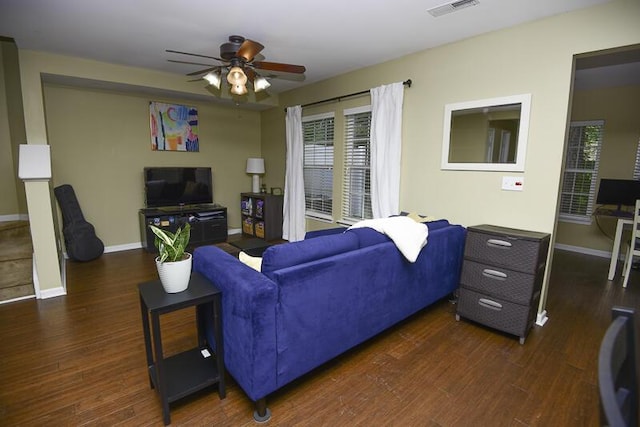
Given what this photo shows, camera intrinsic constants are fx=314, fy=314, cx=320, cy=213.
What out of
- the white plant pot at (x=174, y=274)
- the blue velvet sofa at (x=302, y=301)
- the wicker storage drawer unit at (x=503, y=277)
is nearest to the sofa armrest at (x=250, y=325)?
the blue velvet sofa at (x=302, y=301)

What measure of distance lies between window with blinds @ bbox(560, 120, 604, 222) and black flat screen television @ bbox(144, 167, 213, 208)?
18.4ft

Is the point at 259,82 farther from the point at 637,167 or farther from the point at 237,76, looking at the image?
the point at 637,167

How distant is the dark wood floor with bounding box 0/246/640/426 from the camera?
170 cm

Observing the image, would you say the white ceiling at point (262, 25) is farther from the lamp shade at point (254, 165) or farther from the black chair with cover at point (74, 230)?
the lamp shade at point (254, 165)

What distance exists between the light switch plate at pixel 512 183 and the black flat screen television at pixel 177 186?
4.27 meters

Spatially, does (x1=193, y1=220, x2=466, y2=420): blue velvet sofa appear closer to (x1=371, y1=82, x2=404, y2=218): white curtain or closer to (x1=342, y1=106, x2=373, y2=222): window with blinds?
(x1=371, y1=82, x2=404, y2=218): white curtain

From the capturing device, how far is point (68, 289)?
3.30 metres

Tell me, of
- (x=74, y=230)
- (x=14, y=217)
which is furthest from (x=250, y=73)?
(x=14, y=217)

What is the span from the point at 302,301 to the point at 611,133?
18.0 ft

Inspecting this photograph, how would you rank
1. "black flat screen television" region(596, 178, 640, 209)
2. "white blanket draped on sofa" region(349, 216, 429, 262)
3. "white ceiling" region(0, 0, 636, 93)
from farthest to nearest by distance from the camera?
"black flat screen television" region(596, 178, 640, 209), "white ceiling" region(0, 0, 636, 93), "white blanket draped on sofa" region(349, 216, 429, 262)

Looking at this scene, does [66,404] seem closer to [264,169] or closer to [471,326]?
[471,326]

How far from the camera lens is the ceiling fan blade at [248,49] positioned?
98.7 inches

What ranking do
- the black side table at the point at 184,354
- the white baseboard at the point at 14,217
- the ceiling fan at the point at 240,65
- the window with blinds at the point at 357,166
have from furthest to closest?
the white baseboard at the point at 14,217, the window with blinds at the point at 357,166, the ceiling fan at the point at 240,65, the black side table at the point at 184,354

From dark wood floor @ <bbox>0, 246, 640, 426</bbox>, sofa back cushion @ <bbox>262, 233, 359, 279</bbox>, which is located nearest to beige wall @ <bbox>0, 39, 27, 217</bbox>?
dark wood floor @ <bbox>0, 246, 640, 426</bbox>
